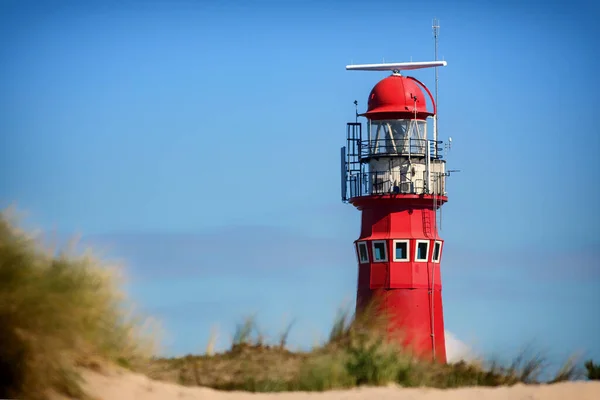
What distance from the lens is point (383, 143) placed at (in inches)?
1485

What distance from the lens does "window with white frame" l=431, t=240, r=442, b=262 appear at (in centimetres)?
3753

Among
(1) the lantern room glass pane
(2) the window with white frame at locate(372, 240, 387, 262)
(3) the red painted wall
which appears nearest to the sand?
(3) the red painted wall

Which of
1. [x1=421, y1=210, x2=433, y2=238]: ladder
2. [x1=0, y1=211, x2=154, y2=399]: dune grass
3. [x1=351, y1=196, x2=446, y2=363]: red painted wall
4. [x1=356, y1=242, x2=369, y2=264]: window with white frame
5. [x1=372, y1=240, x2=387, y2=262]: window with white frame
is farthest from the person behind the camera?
[x1=356, y1=242, x2=369, y2=264]: window with white frame

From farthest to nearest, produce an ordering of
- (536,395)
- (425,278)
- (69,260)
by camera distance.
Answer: (425,278) < (536,395) < (69,260)

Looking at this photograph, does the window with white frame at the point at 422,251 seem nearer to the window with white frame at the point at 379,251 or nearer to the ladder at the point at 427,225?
the ladder at the point at 427,225

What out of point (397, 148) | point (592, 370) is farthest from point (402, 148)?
point (592, 370)

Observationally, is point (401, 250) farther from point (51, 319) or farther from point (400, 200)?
point (51, 319)

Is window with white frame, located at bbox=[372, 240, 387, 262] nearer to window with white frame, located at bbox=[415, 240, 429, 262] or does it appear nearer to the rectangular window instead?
the rectangular window

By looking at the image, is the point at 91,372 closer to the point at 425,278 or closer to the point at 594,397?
the point at 594,397

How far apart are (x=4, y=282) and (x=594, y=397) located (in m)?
10.3

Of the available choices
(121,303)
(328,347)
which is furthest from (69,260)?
(328,347)

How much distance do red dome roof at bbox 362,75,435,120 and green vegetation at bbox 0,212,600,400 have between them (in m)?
12.2

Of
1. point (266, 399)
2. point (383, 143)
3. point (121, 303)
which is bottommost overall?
point (266, 399)

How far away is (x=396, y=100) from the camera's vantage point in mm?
37531
